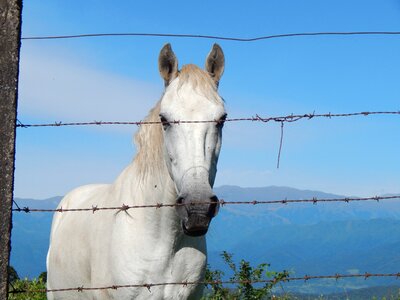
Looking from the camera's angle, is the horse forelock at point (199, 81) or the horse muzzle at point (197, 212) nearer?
the horse muzzle at point (197, 212)

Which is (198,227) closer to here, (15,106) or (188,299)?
(188,299)

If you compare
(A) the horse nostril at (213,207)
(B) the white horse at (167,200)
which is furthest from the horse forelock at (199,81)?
(A) the horse nostril at (213,207)

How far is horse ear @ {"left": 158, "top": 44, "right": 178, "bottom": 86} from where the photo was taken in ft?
15.7

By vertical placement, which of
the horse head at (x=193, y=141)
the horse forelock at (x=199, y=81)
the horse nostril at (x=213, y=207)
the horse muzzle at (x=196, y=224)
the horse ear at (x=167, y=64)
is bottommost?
the horse muzzle at (x=196, y=224)

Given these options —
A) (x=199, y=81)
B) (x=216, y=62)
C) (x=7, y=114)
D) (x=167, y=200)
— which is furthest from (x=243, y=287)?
(x=7, y=114)

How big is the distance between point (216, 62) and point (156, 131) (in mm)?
751

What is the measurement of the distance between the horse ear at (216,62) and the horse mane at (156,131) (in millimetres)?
210

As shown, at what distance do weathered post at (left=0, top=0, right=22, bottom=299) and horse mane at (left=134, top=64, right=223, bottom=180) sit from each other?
59.0 inches

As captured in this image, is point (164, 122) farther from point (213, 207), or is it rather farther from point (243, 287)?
point (243, 287)

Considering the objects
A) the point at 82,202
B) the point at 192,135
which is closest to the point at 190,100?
the point at 192,135

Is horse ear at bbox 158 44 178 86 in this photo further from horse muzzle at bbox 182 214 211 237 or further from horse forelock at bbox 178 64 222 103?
horse muzzle at bbox 182 214 211 237

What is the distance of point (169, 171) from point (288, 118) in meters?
0.89

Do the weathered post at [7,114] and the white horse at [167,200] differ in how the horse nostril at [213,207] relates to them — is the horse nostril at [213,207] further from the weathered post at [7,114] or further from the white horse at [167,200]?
the weathered post at [7,114]

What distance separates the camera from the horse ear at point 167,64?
4.77m
